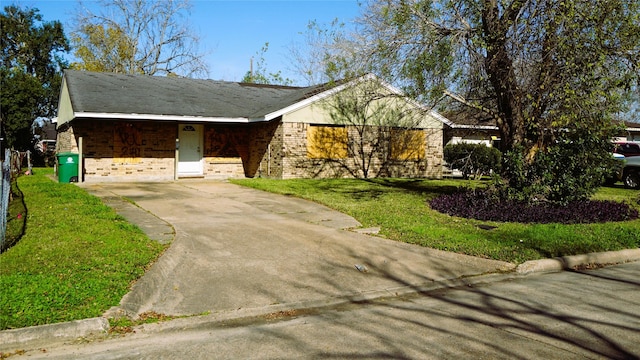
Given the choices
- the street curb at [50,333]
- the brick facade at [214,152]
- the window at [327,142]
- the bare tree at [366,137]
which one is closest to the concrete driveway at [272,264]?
the street curb at [50,333]

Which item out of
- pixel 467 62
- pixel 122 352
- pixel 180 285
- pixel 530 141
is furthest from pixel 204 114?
pixel 122 352

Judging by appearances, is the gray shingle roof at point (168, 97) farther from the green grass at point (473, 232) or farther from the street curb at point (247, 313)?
the street curb at point (247, 313)

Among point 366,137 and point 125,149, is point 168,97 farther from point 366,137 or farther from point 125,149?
point 366,137

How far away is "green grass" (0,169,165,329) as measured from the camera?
17.7ft

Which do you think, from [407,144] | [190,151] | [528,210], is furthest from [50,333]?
[407,144]

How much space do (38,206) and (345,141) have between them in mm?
12641

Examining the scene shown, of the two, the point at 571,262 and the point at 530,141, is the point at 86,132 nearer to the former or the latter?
the point at 530,141

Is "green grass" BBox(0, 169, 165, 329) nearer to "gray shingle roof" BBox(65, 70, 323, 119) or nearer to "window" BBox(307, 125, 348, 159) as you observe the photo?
"gray shingle roof" BBox(65, 70, 323, 119)

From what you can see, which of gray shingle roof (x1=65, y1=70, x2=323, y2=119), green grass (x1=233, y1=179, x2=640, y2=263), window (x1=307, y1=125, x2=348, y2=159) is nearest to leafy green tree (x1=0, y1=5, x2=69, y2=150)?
gray shingle roof (x1=65, y1=70, x2=323, y2=119)

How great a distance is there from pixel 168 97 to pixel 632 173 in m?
19.1

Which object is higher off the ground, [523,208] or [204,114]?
[204,114]

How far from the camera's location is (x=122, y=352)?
4.71 m

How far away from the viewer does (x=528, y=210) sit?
12.3m

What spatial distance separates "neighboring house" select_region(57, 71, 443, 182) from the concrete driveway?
25.4 ft
